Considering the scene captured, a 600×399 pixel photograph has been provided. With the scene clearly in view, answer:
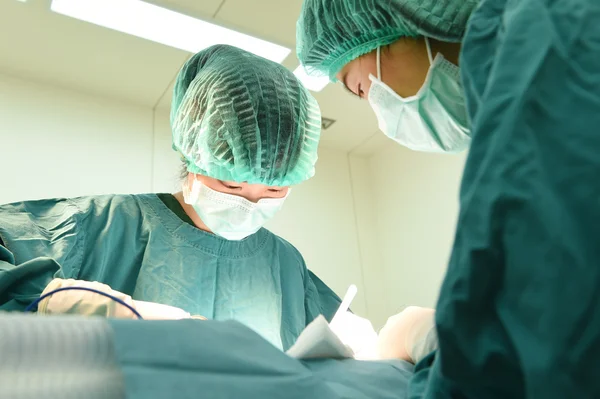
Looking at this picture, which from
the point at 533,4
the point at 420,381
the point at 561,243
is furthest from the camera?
the point at 420,381

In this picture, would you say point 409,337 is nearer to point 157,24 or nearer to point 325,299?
point 325,299

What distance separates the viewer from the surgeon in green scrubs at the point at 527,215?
48cm

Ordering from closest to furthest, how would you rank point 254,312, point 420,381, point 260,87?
point 420,381
point 260,87
point 254,312

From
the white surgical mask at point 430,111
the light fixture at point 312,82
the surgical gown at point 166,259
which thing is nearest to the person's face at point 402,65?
the white surgical mask at point 430,111

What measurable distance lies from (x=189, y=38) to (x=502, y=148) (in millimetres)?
1911

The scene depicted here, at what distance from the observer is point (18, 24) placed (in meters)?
2.14

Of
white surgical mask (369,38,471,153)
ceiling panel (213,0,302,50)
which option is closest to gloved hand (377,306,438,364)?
white surgical mask (369,38,471,153)

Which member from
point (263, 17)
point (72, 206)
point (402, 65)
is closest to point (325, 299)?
point (72, 206)

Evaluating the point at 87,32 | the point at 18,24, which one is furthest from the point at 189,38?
the point at 18,24

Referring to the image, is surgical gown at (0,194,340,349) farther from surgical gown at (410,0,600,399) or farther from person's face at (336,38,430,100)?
surgical gown at (410,0,600,399)

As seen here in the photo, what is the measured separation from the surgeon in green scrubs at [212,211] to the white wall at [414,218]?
1.22 metres

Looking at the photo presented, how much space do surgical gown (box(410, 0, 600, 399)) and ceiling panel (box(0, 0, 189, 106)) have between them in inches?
77.4

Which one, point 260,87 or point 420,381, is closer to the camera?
point 420,381

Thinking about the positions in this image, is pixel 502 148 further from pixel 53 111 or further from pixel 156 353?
pixel 53 111
